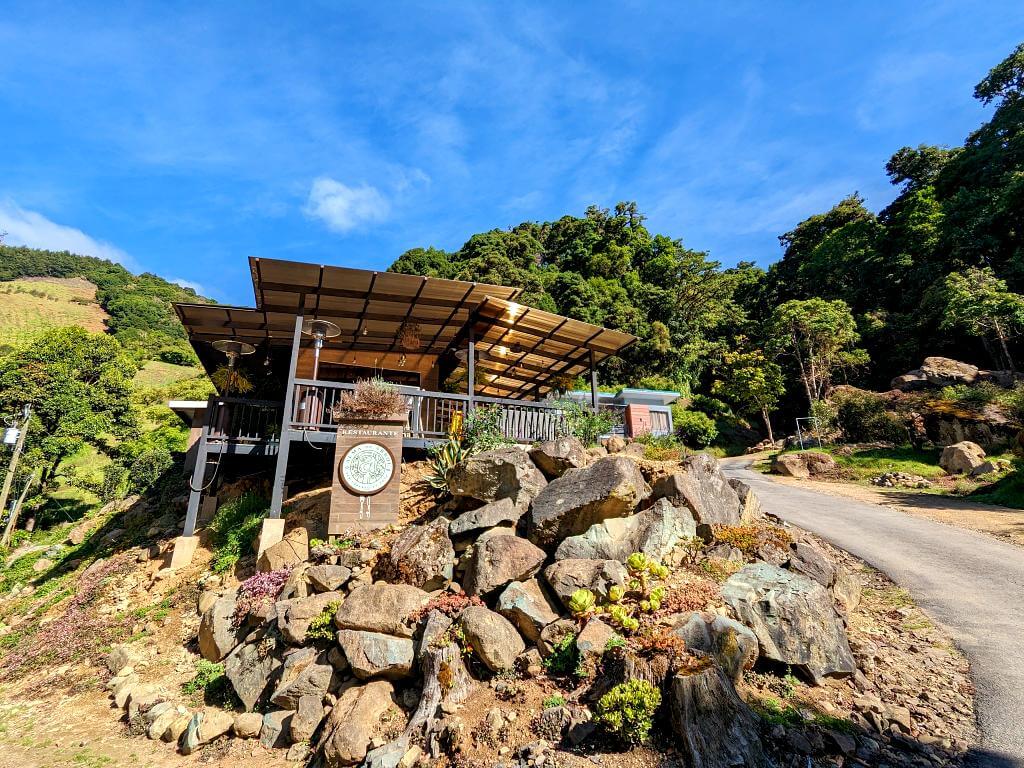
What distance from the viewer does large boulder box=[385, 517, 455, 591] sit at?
6668mm

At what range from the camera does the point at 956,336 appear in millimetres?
31594

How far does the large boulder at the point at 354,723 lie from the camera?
4996 millimetres

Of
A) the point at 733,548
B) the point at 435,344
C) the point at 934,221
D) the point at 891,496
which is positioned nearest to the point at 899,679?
the point at 733,548

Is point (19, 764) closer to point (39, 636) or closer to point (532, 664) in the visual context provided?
point (39, 636)

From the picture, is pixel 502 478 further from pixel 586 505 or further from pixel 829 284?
pixel 829 284

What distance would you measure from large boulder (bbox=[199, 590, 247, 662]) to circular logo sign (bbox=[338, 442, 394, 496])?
2.56m

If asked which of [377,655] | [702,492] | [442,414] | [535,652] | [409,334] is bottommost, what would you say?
[377,655]

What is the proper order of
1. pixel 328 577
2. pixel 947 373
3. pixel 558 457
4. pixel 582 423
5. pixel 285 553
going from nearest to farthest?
pixel 328 577
pixel 558 457
pixel 285 553
pixel 582 423
pixel 947 373

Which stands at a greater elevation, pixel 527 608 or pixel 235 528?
pixel 235 528

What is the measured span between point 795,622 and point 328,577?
621cm

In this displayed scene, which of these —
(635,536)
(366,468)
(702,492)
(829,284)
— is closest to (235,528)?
(366,468)

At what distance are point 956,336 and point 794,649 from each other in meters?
37.9

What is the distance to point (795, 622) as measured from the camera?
534 cm

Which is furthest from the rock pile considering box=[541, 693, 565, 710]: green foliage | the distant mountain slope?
the distant mountain slope
